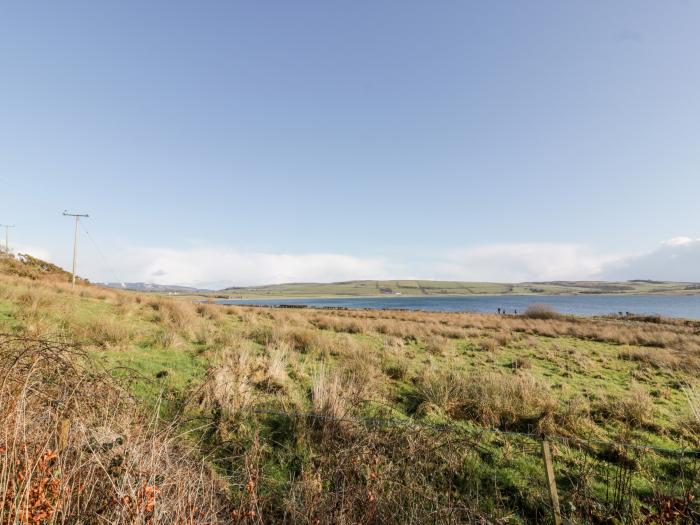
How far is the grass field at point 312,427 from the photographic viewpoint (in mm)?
3219

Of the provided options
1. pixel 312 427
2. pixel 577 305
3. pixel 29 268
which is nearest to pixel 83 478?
pixel 312 427

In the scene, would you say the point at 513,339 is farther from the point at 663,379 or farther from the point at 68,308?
the point at 68,308

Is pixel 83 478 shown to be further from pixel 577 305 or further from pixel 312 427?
pixel 577 305

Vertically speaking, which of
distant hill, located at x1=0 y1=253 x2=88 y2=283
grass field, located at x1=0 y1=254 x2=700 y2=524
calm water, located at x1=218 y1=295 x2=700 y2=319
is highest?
distant hill, located at x1=0 y1=253 x2=88 y2=283

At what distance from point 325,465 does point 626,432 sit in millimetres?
6654

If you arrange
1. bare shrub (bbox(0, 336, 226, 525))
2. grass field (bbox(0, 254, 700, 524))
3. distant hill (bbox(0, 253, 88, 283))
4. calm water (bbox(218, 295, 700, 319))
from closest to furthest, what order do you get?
bare shrub (bbox(0, 336, 226, 525)) < grass field (bbox(0, 254, 700, 524)) < distant hill (bbox(0, 253, 88, 283)) < calm water (bbox(218, 295, 700, 319))

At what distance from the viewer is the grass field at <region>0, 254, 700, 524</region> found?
3219 mm

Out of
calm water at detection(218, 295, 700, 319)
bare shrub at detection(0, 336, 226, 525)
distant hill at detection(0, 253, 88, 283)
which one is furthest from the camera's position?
calm water at detection(218, 295, 700, 319)

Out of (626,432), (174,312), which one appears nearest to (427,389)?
(626,432)

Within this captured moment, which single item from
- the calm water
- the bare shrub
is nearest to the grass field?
the bare shrub

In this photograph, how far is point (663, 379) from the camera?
1238 centimetres

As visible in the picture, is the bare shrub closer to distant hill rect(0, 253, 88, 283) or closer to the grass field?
the grass field

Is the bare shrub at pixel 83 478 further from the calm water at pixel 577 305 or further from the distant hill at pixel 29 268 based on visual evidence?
the calm water at pixel 577 305

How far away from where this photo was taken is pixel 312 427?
6.39m
